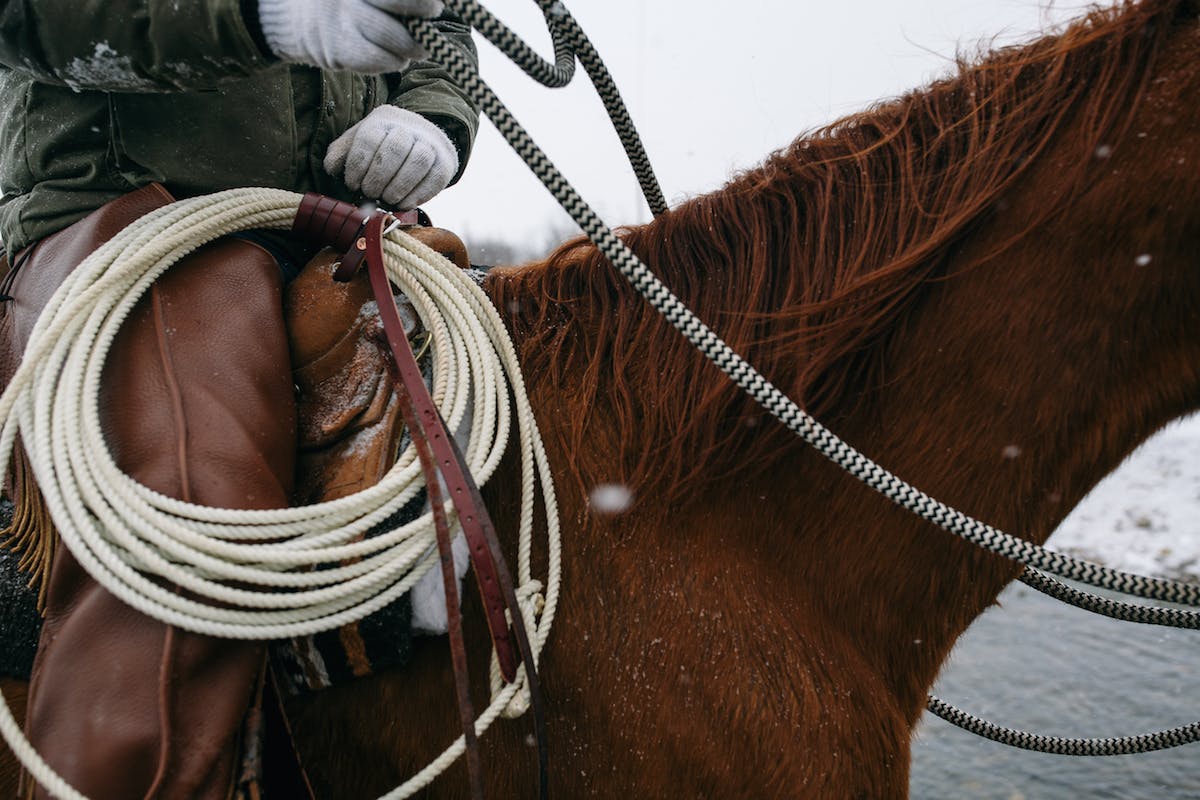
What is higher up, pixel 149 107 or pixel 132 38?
pixel 132 38

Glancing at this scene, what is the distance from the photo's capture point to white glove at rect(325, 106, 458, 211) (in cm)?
161

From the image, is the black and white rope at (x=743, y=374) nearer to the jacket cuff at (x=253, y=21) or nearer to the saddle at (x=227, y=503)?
the jacket cuff at (x=253, y=21)

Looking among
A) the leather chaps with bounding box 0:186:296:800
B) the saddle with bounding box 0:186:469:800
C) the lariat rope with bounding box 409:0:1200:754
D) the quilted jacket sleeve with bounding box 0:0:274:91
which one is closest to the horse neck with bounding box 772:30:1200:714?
the lariat rope with bounding box 409:0:1200:754

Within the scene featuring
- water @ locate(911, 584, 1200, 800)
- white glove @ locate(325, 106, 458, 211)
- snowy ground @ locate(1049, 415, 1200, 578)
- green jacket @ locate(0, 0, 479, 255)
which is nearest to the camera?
green jacket @ locate(0, 0, 479, 255)

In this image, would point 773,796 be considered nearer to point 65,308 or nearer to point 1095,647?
point 65,308

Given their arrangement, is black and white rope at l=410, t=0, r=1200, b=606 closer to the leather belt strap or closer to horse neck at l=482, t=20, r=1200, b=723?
horse neck at l=482, t=20, r=1200, b=723

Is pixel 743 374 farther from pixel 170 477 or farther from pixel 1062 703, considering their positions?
pixel 1062 703

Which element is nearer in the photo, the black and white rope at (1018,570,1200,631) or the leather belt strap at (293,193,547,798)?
the leather belt strap at (293,193,547,798)

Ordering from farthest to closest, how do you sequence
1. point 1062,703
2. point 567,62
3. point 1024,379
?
point 1062,703 < point 567,62 < point 1024,379

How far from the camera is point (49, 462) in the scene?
1.18 metres

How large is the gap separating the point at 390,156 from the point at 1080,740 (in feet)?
7.10

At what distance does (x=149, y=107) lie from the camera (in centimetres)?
147

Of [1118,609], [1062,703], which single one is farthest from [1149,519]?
[1118,609]

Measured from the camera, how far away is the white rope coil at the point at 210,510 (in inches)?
44.6
